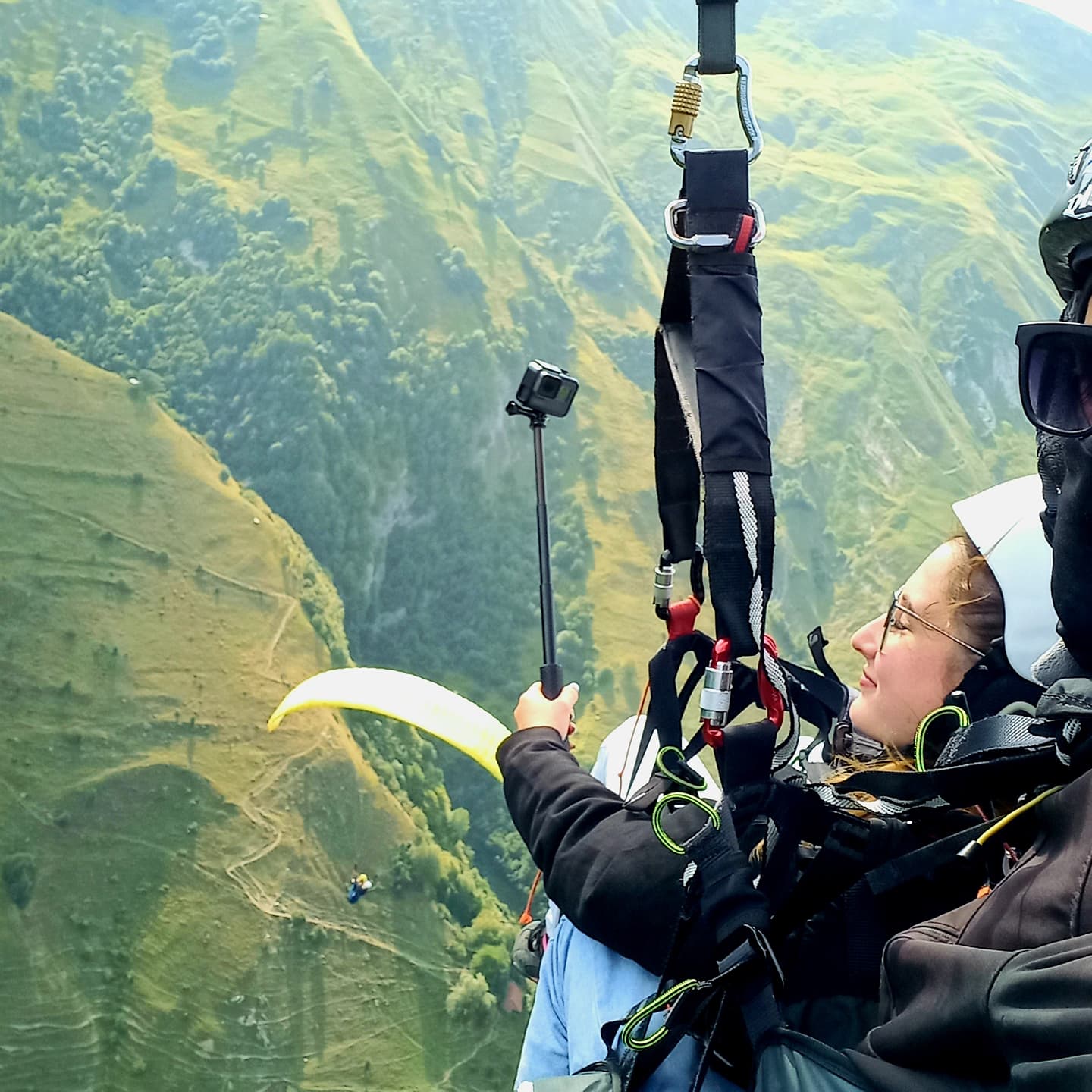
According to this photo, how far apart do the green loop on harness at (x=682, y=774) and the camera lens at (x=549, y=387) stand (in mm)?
1440

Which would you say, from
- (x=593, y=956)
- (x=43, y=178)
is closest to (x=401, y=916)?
(x=593, y=956)

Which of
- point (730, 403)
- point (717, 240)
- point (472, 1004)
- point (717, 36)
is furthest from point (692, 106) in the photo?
point (472, 1004)

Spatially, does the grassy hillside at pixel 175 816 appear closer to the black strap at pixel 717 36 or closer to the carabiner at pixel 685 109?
the carabiner at pixel 685 109

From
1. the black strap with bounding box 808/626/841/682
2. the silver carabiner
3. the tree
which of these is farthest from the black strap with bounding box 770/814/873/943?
the tree

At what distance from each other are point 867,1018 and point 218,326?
54.0 metres

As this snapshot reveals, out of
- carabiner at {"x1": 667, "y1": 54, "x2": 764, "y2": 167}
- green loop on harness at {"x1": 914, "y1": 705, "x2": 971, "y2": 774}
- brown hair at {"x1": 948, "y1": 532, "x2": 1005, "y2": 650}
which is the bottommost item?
green loop on harness at {"x1": 914, "y1": 705, "x2": 971, "y2": 774}

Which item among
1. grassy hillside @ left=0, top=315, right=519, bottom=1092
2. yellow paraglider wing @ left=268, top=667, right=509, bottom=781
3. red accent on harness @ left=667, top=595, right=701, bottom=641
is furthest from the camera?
grassy hillside @ left=0, top=315, right=519, bottom=1092

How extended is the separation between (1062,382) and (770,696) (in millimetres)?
611

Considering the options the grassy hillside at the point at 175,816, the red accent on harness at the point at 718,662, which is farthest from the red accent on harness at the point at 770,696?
the grassy hillside at the point at 175,816

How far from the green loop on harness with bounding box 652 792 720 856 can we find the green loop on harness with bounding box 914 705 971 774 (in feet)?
1.05

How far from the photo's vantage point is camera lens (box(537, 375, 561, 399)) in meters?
2.87

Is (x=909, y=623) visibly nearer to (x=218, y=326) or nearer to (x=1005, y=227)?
(x=218, y=326)

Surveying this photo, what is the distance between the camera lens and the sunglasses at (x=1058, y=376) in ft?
4.01

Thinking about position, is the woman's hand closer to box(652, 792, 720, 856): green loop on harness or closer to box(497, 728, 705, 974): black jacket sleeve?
box(497, 728, 705, 974): black jacket sleeve
